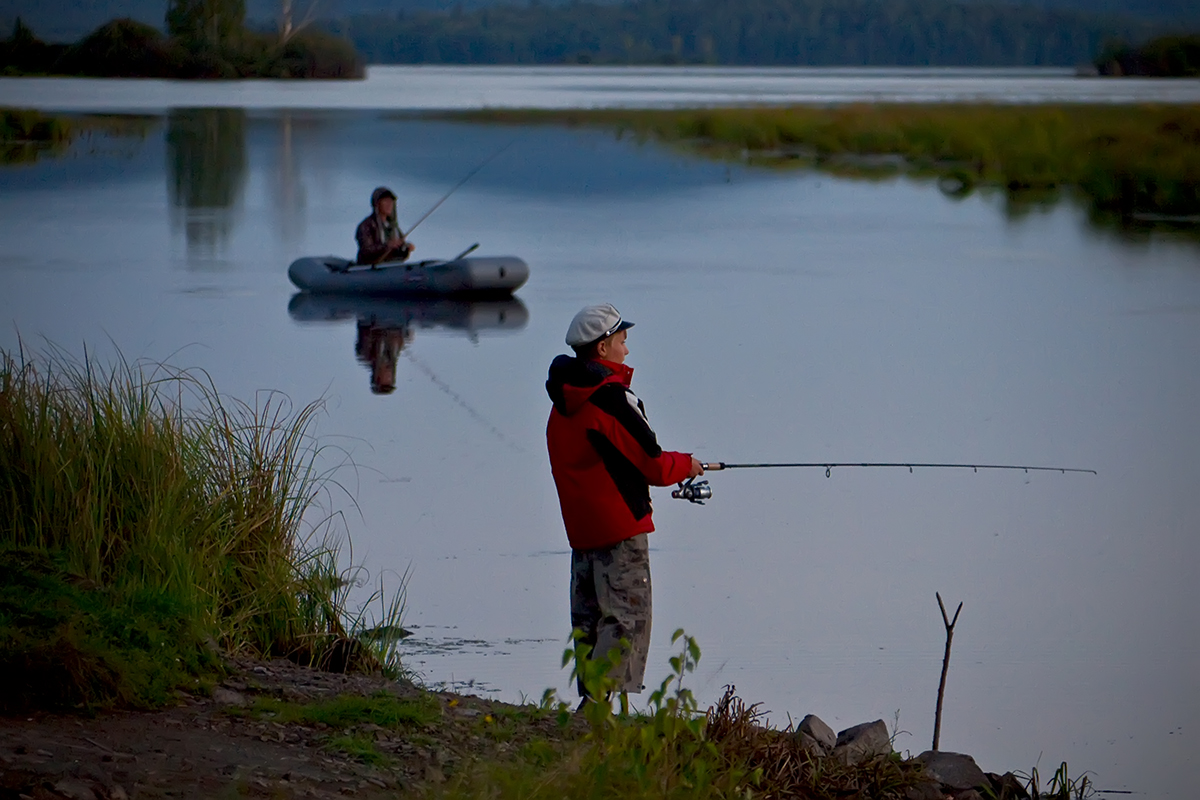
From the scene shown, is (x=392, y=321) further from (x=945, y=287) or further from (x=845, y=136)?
(x=845, y=136)

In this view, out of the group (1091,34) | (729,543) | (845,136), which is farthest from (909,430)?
(1091,34)

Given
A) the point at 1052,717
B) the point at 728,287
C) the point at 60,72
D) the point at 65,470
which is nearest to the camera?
the point at 65,470

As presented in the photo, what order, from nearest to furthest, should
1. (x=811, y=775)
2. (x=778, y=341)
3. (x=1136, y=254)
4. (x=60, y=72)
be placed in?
(x=811, y=775)
(x=778, y=341)
(x=1136, y=254)
(x=60, y=72)

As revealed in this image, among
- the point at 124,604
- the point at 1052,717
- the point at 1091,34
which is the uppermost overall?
the point at 1091,34

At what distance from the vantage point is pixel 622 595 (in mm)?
4723

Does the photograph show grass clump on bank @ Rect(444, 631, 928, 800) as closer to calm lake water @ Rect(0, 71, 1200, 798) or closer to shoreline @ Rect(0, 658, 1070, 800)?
shoreline @ Rect(0, 658, 1070, 800)

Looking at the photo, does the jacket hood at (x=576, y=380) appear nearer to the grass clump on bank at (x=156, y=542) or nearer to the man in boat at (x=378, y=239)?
the grass clump on bank at (x=156, y=542)

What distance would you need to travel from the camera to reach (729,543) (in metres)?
7.84

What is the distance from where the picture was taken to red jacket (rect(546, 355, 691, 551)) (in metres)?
4.62

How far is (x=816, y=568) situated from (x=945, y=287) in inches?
488

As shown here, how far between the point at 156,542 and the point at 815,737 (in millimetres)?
2037

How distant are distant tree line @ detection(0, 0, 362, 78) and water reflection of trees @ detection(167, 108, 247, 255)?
2.76 metres

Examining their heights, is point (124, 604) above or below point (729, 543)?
above

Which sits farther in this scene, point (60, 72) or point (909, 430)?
point (60, 72)
